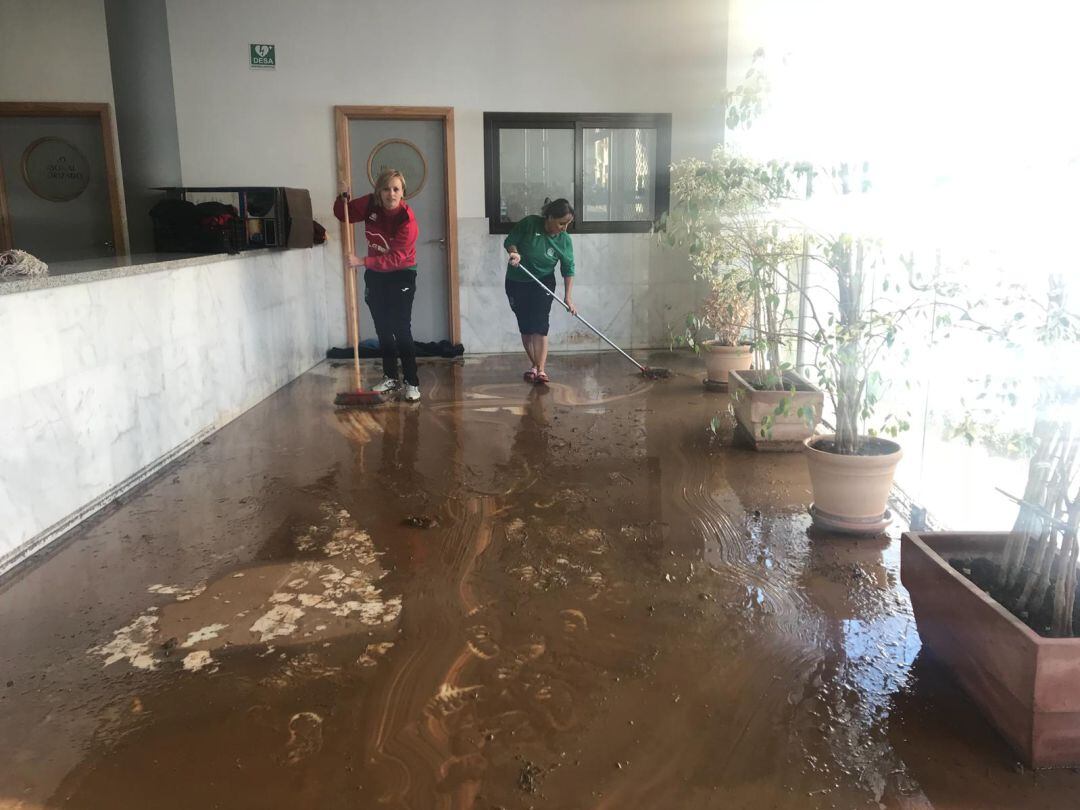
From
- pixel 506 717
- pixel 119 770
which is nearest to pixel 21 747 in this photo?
pixel 119 770

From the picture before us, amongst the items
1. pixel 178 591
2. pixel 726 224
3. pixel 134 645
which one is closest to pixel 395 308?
pixel 726 224

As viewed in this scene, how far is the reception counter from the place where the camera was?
9.86 feet

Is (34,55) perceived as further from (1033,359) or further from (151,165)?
(1033,359)

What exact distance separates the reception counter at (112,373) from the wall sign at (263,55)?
2138mm

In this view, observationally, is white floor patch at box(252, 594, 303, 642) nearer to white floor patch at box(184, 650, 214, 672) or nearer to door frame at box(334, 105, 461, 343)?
white floor patch at box(184, 650, 214, 672)

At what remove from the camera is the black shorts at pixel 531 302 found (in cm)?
600

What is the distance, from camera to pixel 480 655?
2.33 m

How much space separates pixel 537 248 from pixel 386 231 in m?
1.14

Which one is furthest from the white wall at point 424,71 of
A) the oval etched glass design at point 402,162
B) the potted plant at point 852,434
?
the potted plant at point 852,434

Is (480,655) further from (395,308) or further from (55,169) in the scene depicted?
(55,169)

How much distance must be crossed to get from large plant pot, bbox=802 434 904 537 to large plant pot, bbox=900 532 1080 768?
781mm

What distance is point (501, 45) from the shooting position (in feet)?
22.9

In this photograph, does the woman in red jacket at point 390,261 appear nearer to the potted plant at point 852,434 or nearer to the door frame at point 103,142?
the door frame at point 103,142

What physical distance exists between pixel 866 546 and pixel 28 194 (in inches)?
279
